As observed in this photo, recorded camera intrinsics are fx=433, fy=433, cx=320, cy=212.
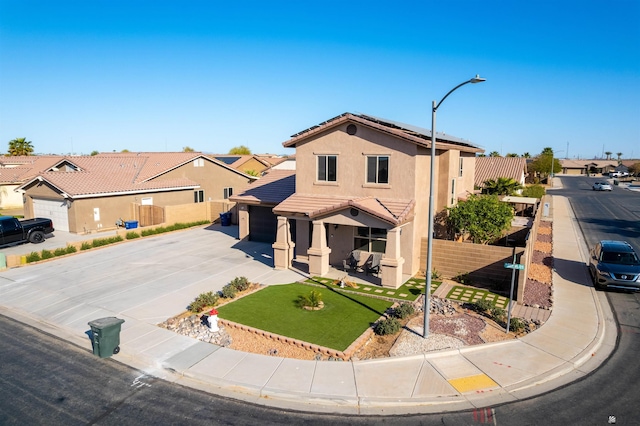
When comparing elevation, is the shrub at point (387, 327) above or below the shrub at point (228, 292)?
below

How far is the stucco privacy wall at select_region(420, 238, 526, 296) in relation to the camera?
17578mm

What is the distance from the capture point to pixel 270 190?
87.2ft

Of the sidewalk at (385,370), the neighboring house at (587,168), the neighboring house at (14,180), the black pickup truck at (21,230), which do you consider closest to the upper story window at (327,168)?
the sidewalk at (385,370)

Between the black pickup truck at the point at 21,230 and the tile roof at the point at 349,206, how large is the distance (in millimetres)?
16184

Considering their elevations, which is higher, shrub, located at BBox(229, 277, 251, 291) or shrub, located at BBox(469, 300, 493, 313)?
shrub, located at BBox(229, 277, 251, 291)

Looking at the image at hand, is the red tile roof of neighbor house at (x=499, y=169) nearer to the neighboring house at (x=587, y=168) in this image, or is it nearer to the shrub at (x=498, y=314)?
the shrub at (x=498, y=314)

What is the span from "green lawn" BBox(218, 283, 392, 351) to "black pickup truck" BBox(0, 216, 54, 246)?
17328 mm

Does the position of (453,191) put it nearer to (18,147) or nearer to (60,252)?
(60,252)

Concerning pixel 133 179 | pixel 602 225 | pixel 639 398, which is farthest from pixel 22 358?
pixel 602 225

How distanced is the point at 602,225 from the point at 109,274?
115ft

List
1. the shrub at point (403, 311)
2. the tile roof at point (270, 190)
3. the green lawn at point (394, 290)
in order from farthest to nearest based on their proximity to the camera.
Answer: the tile roof at point (270, 190), the green lawn at point (394, 290), the shrub at point (403, 311)

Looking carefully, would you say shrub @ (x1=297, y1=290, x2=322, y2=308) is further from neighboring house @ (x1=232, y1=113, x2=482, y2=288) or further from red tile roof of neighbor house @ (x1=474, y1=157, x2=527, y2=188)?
red tile roof of neighbor house @ (x1=474, y1=157, x2=527, y2=188)

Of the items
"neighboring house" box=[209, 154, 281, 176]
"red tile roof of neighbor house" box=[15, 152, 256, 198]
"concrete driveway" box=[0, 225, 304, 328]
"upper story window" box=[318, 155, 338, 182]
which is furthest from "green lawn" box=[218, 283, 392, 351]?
"neighboring house" box=[209, 154, 281, 176]

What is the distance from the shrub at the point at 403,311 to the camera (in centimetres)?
1423
